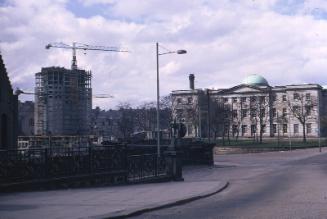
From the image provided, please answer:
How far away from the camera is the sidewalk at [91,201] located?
12.4 meters

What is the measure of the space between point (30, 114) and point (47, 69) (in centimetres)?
1545

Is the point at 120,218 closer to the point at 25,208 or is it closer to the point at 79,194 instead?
the point at 25,208

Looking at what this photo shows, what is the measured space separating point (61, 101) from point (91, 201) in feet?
344

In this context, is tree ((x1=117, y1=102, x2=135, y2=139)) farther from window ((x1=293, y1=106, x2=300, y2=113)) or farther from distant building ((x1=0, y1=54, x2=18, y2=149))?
distant building ((x1=0, y1=54, x2=18, y2=149))

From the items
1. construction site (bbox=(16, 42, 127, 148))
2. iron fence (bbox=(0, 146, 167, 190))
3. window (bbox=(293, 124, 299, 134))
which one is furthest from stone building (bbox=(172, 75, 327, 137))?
iron fence (bbox=(0, 146, 167, 190))

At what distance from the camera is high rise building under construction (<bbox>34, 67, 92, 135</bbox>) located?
112875 millimetres

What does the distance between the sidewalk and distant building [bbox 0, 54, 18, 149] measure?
60.9 ft

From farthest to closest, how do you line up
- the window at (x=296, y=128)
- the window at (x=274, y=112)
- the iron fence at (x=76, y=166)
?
the window at (x=296, y=128), the window at (x=274, y=112), the iron fence at (x=76, y=166)

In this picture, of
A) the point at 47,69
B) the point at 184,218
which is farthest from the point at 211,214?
the point at 47,69

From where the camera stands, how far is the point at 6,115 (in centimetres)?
3578

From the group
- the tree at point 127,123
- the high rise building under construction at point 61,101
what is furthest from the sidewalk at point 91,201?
the high rise building under construction at point 61,101

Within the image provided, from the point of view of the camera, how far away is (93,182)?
20859 millimetres

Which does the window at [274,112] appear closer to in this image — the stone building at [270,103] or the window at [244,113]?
the stone building at [270,103]

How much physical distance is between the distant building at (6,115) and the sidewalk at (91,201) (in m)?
18.6
